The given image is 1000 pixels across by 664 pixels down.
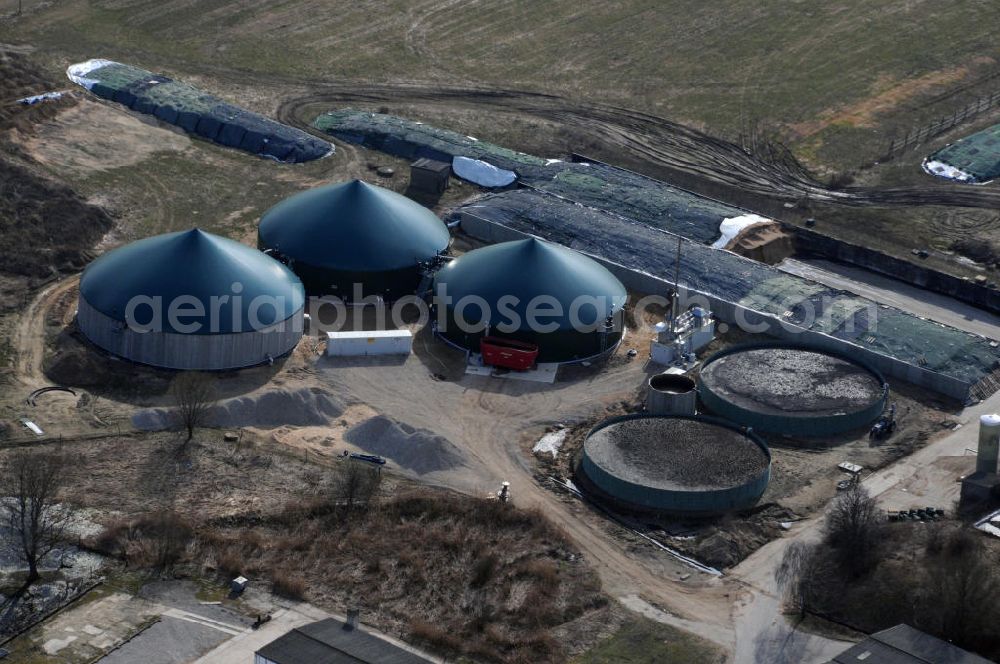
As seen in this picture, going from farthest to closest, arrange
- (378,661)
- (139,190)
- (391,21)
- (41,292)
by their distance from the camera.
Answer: (391,21) → (139,190) → (41,292) → (378,661)

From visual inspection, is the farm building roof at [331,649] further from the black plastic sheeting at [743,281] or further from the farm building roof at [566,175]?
the farm building roof at [566,175]

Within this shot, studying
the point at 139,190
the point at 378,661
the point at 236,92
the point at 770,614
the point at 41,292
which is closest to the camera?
the point at 378,661

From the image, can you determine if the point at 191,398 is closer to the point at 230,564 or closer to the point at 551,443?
the point at 230,564

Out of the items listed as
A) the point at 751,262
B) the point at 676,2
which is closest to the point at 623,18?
the point at 676,2

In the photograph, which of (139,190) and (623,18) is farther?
(623,18)

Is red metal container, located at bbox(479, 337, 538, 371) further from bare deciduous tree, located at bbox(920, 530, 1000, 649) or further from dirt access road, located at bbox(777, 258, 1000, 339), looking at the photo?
bare deciduous tree, located at bbox(920, 530, 1000, 649)

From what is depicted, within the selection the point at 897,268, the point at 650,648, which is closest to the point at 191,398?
the point at 650,648

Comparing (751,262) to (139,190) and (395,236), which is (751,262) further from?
(139,190)

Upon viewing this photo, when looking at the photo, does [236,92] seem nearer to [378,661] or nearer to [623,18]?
[623,18]
